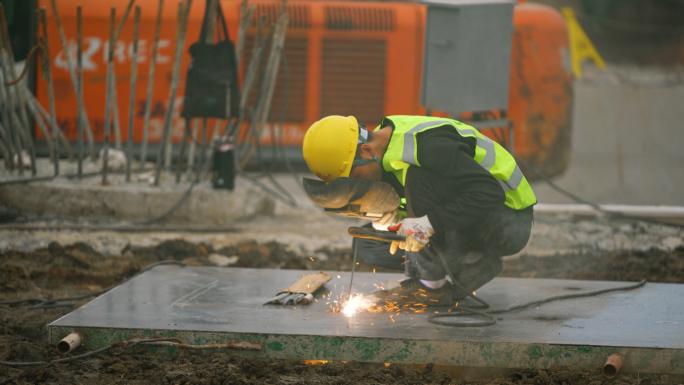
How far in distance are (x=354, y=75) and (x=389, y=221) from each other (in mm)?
4616

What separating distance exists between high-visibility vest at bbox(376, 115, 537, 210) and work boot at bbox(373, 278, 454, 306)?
54cm

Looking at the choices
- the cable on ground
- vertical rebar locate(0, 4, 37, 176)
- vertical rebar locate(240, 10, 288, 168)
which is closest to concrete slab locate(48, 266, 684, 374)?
the cable on ground

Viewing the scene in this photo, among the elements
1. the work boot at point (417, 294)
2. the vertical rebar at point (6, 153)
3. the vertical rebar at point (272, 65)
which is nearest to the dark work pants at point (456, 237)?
the work boot at point (417, 294)

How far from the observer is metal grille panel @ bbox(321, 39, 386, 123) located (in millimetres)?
8148

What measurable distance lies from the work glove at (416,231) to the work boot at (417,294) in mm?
328

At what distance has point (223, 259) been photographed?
5.38 meters

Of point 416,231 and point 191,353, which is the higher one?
point 416,231

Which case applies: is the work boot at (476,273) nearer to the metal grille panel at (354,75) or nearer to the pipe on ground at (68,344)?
the pipe on ground at (68,344)

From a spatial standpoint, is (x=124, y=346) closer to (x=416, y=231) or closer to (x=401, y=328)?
(x=401, y=328)

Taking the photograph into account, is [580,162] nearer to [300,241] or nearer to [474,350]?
[300,241]

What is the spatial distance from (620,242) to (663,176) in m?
4.87

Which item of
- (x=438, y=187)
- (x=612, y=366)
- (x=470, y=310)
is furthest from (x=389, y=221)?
(x=612, y=366)

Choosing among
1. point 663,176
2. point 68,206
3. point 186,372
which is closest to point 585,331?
point 186,372

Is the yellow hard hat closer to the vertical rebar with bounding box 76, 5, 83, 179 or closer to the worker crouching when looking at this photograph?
the worker crouching
